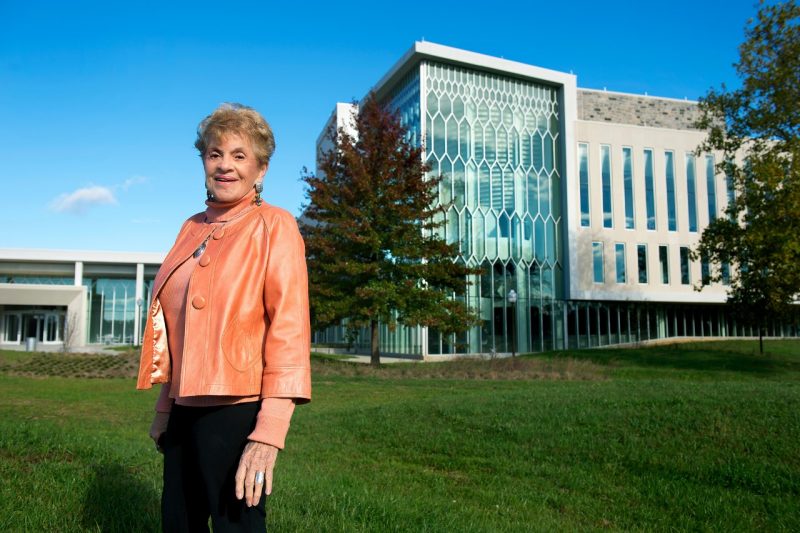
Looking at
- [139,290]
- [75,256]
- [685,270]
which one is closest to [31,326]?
[75,256]

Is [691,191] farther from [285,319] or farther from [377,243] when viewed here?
[285,319]

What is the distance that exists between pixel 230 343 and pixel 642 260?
139 feet

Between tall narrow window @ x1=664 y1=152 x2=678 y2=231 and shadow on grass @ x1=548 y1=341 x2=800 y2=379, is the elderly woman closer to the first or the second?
shadow on grass @ x1=548 y1=341 x2=800 y2=379

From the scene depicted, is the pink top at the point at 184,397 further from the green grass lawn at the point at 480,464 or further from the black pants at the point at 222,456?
the green grass lawn at the point at 480,464

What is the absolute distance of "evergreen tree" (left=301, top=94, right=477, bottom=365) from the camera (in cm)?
2233

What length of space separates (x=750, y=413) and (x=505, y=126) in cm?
3063

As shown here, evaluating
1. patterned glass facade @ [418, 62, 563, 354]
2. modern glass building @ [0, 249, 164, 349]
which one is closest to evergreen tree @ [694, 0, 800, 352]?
patterned glass facade @ [418, 62, 563, 354]

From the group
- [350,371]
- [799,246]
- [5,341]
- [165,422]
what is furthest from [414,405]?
[5,341]

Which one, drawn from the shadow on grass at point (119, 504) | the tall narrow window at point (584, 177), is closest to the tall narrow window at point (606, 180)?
the tall narrow window at point (584, 177)

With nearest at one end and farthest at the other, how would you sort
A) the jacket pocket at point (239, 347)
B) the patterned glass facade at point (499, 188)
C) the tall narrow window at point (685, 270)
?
the jacket pocket at point (239, 347) → the patterned glass facade at point (499, 188) → the tall narrow window at point (685, 270)

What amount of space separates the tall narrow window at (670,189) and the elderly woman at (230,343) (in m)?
43.4

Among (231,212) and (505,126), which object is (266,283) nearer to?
(231,212)

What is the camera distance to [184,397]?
2254 mm

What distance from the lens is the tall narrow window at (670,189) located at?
42.1 metres
